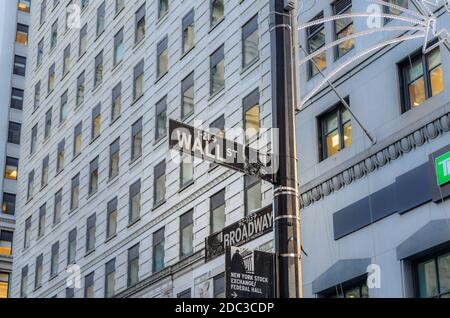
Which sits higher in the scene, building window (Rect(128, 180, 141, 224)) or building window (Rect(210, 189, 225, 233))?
building window (Rect(128, 180, 141, 224))

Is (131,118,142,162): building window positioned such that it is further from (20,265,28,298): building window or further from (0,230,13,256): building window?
(0,230,13,256): building window

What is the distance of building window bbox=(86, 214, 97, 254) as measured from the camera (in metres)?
42.1

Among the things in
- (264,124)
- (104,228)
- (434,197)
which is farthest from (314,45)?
(104,228)

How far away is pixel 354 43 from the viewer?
24.4 m

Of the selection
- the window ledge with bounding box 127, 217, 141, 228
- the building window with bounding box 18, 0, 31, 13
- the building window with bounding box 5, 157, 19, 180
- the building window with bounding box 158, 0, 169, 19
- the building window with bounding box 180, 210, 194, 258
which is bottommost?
the building window with bounding box 180, 210, 194, 258

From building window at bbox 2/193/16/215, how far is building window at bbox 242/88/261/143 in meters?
41.2

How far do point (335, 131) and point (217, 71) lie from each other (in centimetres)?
961

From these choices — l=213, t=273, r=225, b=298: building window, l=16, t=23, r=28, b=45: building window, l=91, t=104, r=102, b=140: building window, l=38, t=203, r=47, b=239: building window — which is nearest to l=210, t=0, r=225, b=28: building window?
l=213, t=273, r=225, b=298: building window

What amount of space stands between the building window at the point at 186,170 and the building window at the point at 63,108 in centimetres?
1661

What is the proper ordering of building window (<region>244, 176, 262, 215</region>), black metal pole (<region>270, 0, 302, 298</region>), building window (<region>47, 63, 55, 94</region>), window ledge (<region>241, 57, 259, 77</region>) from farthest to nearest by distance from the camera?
building window (<region>47, 63, 55, 94</region>) → window ledge (<region>241, 57, 259, 77</region>) → building window (<region>244, 176, 262, 215</region>) → black metal pole (<region>270, 0, 302, 298</region>)

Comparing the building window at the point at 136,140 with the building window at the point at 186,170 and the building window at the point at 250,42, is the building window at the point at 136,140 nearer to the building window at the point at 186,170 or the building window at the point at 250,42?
the building window at the point at 186,170

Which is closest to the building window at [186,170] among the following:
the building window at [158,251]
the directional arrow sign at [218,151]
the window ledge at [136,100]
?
the building window at [158,251]

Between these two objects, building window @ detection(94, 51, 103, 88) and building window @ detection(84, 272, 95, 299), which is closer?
building window @ detection(84, 272, 95, 299)

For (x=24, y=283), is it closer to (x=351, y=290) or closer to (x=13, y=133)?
(x=13, y=133)
